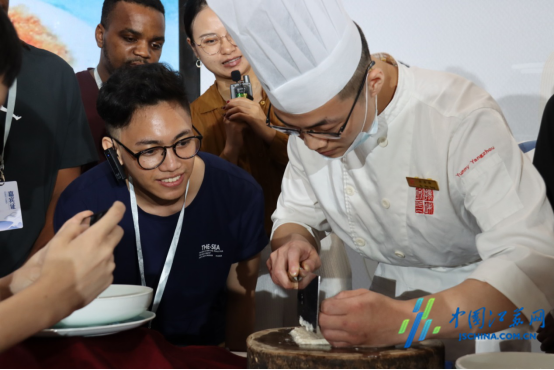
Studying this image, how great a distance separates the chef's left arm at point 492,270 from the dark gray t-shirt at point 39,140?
53.9 inches

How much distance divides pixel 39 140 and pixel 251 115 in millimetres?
830

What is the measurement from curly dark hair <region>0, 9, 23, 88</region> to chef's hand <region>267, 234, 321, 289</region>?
825 millimetres

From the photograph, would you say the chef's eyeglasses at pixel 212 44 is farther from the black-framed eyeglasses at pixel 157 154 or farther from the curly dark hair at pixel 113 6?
the black-framed eyeglasses at pixel 157 154

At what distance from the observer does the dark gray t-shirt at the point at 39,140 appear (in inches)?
83.0

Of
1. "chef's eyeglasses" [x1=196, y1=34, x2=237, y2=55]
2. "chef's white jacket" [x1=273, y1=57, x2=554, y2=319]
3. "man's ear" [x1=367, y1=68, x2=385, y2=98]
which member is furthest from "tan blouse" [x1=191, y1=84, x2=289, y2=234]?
"man's ear" [x1=367, y1=68, x2=385, y2=98]

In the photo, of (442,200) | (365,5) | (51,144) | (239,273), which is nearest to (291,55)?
(442,200)

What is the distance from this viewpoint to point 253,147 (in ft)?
8.28

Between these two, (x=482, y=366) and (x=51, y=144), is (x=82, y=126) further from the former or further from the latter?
(x=482, y=366)

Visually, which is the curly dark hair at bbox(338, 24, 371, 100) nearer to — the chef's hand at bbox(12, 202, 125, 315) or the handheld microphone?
the chef's hand at bbox(12, 202, 125, 315)

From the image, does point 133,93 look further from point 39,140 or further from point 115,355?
point 115,355

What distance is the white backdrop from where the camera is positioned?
9.36 ft

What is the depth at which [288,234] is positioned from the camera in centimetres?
181

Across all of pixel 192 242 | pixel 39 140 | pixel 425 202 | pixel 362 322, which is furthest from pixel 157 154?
pixel 362 322

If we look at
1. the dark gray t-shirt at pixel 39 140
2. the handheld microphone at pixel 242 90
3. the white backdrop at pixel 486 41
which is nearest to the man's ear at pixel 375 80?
the handheld microphone at pixel 242 90
